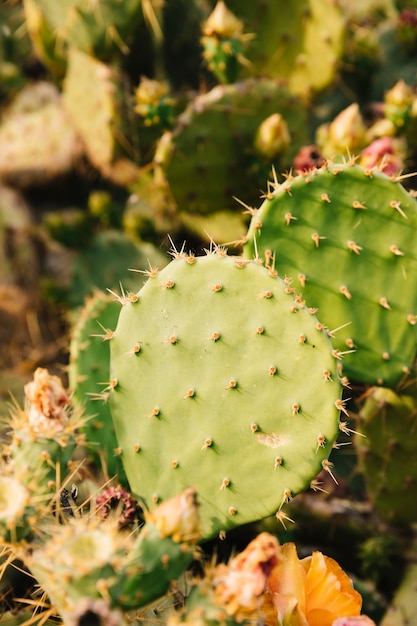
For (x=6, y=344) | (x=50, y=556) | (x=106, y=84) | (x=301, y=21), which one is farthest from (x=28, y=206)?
(x=50, y=556)

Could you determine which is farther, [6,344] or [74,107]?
[6,344]

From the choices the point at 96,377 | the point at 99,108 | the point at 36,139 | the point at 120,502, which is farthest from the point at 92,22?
the point at 120,502

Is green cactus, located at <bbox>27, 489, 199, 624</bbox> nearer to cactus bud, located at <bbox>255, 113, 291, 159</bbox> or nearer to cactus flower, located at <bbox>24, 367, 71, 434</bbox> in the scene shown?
cactus flower, located at <bbox>24, 367, 71, 434</bbox>

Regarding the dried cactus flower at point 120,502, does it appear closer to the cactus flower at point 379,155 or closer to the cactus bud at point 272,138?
the cactus flower at point 379,155

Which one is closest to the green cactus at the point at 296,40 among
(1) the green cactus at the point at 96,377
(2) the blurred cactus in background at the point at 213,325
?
(2) the blurred cactus in background at the point at 213,325

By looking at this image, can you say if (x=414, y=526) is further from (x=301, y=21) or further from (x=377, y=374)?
(x=301, y=21)

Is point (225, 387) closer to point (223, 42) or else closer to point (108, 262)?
point (223, 42)
